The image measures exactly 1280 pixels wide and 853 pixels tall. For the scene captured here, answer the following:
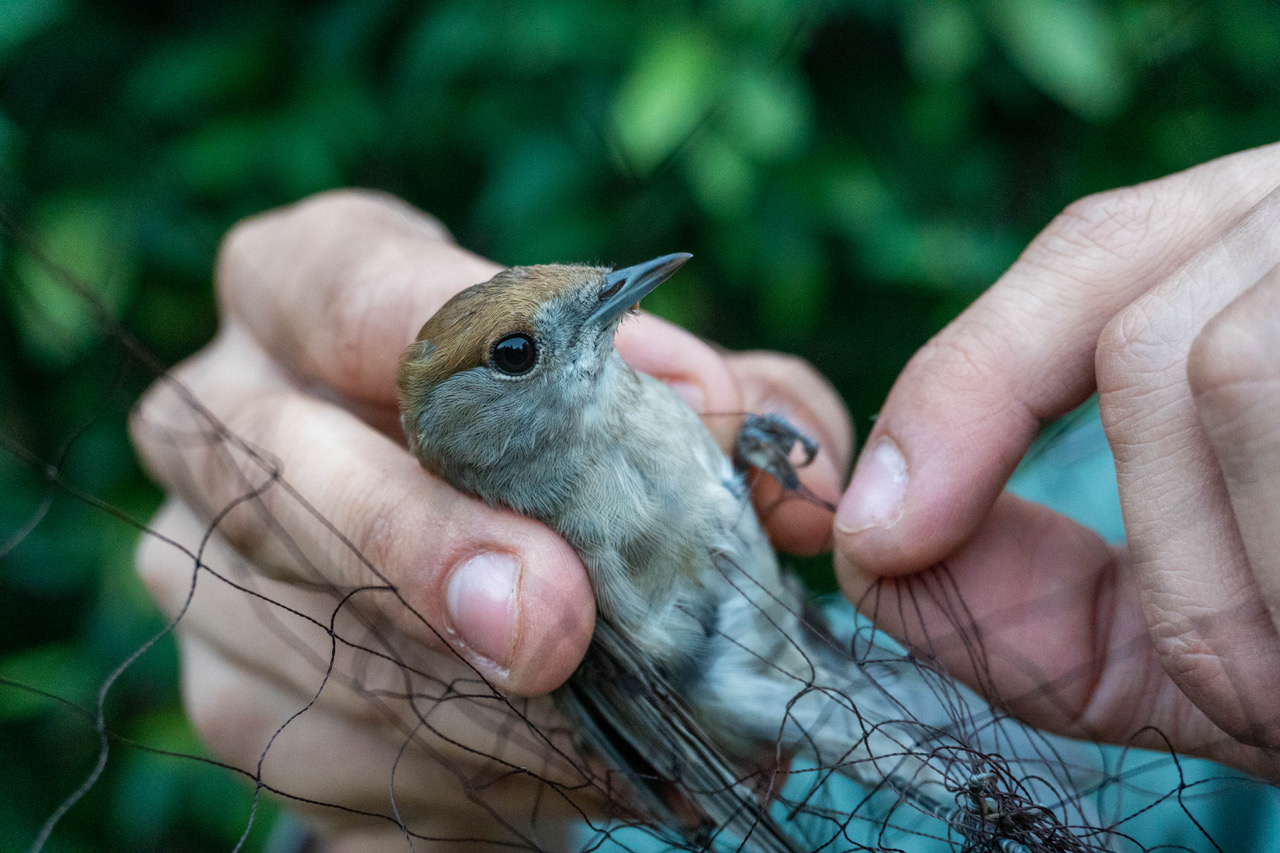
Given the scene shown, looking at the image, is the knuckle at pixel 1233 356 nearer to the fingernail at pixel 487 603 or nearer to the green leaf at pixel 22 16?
Result: the fingernail at pixel 487 603

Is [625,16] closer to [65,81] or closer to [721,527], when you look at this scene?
[721,527]

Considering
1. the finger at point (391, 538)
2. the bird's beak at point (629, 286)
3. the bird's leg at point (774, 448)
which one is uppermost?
the bird's beak at point (629, 286)

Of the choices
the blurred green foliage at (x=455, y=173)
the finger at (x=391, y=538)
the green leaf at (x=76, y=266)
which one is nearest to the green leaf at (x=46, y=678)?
the blurred green foliage at (x=455, y=173)

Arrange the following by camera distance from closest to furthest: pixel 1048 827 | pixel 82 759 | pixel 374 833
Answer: pixel 1048 827, pixel 374 833, pixel 82 759

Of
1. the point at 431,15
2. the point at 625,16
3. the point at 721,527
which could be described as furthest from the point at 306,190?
the point at 721,527

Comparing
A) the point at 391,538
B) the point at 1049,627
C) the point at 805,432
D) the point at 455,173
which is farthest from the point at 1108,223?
the point at 455,173

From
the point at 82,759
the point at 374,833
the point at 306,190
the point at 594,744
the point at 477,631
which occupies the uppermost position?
the point at 306,190

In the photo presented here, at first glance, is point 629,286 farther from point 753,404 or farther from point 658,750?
point 658,750
